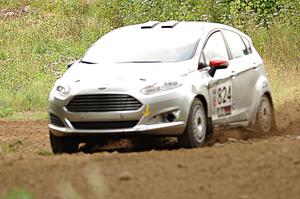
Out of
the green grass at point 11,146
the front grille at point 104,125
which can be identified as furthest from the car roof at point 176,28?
the green grass at point 11,146

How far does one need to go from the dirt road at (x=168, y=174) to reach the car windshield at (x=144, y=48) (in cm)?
247

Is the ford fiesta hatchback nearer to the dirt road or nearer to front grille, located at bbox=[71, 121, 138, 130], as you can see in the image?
front grille, located at bbox=[71, 121, 138, 130]

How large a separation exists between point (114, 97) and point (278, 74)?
32.4 feet

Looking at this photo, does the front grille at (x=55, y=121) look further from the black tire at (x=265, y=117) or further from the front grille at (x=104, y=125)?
the black tire at (x=265, y=117)

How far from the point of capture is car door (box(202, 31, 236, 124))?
1189 centimetres

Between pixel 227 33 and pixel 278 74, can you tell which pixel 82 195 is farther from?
pixel 278 74

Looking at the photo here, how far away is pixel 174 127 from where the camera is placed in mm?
11039

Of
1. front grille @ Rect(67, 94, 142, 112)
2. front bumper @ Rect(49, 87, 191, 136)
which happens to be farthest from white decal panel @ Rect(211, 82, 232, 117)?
front grille @ Rect(67, 94, 142, 112)

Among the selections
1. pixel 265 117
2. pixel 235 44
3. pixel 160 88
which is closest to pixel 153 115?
pixel 160 88

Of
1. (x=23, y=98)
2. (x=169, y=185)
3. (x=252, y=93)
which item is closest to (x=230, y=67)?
(x=252, y=93)

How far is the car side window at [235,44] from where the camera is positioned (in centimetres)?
1297

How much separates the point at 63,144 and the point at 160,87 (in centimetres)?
151

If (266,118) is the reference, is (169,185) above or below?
above

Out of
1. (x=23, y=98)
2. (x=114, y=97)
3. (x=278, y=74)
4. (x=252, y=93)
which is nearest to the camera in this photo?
(x=114, y=97)
